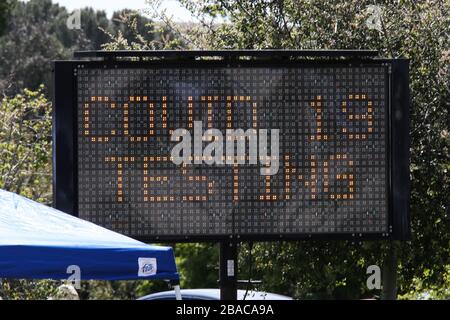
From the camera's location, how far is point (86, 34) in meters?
36.1

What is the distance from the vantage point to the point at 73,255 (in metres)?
6.12

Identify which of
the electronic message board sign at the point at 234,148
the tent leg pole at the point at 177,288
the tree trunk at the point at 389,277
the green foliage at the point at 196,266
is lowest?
the green foliage at the point at 196,266

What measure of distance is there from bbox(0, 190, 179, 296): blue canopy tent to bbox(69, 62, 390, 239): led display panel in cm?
177

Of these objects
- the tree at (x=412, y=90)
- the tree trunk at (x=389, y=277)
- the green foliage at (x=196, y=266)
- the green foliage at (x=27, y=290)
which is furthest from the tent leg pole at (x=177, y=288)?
the green foliage at (x=196, y=266)

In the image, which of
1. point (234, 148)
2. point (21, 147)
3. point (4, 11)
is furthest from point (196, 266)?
point (234, 148)

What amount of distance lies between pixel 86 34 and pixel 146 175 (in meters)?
28.2

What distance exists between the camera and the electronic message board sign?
841cm

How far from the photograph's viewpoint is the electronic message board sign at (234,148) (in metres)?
8.41

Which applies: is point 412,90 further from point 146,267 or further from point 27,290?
point 27,290

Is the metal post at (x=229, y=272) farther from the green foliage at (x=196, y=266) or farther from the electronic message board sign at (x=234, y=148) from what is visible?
the green foliage at (x=196, y=266)

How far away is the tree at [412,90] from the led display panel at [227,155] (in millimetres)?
1337

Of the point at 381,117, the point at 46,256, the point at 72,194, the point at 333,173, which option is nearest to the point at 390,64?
the point at 381,117

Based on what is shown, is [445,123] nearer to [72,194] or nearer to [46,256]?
[72,194]

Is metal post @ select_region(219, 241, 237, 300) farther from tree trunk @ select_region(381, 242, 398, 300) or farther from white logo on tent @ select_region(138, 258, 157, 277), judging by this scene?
white logo on tent @ select_region(138, 258, 157, 277)
